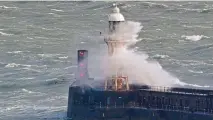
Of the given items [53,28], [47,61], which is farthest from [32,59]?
[53,28]

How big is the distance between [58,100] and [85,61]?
1295 cm

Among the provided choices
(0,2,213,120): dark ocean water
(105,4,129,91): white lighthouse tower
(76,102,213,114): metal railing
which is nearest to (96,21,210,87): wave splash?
(105,4,129,91): white lighthouse tower

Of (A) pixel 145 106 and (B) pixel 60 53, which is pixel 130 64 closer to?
(A) pixel 145 106

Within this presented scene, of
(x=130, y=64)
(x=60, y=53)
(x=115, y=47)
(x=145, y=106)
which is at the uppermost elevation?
(x=60, y=53)

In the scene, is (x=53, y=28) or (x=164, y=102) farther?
(x=53, y=28)

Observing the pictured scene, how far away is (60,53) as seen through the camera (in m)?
150

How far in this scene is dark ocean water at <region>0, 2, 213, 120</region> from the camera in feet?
367

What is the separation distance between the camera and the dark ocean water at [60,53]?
11200 centimetres

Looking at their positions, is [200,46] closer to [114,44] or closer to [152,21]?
[152,21]

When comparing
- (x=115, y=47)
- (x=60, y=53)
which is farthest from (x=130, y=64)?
(x=60, y=53)

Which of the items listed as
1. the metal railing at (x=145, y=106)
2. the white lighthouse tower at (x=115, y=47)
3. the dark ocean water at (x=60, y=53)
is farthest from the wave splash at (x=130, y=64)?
the dark ocean water at (x=60, y=53)

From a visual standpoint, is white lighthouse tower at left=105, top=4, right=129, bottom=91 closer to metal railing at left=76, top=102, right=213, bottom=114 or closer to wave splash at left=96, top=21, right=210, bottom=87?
wave splash at left=96, top=21, right=210, bottom=87

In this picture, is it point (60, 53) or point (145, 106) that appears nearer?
point (145, 106)

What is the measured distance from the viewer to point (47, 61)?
14200 centimetres
